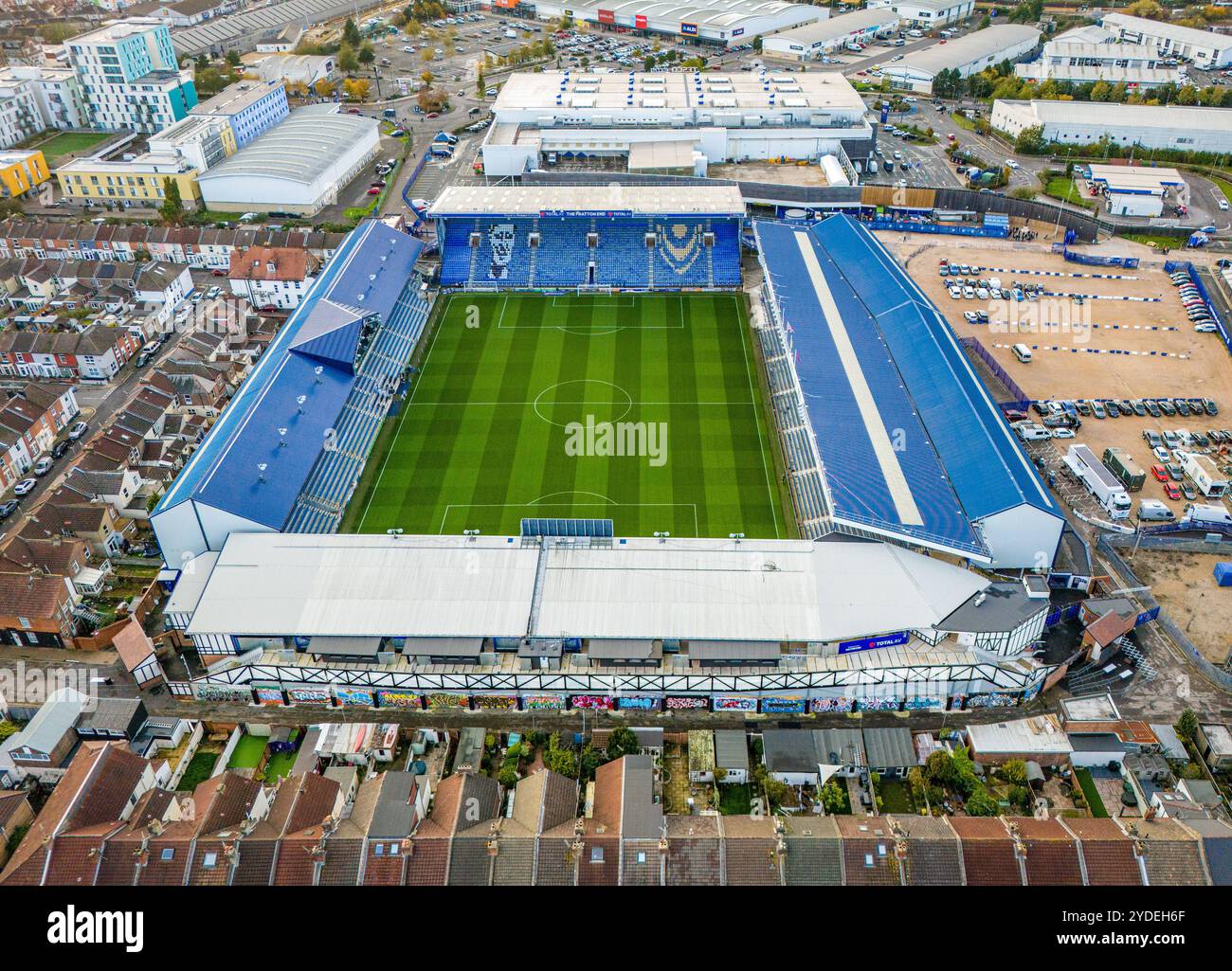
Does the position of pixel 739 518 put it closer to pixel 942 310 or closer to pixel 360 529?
pixel 360 529

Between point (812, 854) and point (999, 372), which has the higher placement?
point (812, 854)

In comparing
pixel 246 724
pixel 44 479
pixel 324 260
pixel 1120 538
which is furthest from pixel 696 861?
pixel 324 260

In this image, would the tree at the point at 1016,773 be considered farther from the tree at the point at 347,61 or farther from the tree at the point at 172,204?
the tree at the point at 347,61

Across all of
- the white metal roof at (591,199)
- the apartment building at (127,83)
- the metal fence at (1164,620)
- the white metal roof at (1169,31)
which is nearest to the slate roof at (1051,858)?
the metal fence at (1164,620)

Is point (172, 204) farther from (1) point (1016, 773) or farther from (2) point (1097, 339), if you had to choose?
(1) point (1016, 773)

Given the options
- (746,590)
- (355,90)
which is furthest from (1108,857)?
(355,90)
